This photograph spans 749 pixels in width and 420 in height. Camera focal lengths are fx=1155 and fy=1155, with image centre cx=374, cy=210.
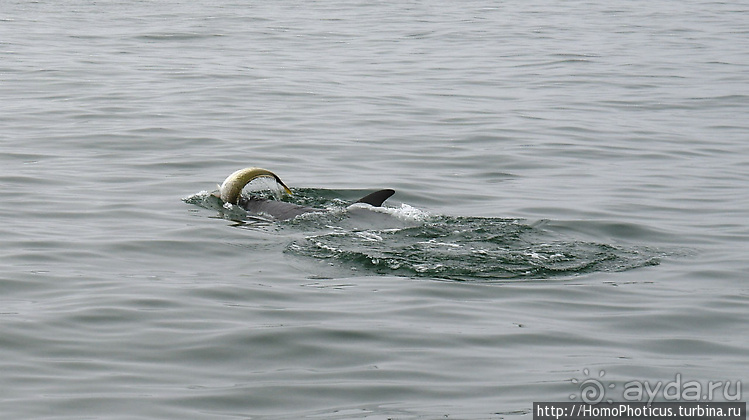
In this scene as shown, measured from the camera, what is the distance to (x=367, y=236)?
9.62 m

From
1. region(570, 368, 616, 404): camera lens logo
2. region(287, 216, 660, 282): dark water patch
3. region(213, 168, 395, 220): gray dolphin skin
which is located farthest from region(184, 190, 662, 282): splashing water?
region(570, 368, 616, 404): camera lens logo

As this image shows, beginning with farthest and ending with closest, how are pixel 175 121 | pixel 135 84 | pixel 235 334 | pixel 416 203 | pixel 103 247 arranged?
pixel 135 84 → pixel 175 121 → pixel 416 203 → pixel 103 247 → pixel 235 334

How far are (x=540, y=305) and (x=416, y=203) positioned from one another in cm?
361

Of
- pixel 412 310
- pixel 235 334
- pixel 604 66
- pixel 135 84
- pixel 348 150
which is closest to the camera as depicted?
pixel 235 334

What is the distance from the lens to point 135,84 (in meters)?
19.4

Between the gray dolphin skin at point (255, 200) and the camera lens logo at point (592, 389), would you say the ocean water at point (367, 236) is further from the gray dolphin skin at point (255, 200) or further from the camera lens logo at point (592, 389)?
the gray dolphin skin at point (255, 200)

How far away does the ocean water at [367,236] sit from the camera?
6.54 meters

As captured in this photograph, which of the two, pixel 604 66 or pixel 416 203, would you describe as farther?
pixel 604 66

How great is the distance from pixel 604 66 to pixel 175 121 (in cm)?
988

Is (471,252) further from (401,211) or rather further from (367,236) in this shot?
(401,211)

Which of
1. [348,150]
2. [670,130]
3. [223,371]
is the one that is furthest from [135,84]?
[223,371]

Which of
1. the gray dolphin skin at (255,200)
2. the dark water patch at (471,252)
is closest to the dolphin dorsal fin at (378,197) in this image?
the dark water patch at (471,252)

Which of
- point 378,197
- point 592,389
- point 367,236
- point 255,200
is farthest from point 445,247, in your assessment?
point 592,389

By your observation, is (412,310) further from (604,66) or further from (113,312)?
(604,66)
